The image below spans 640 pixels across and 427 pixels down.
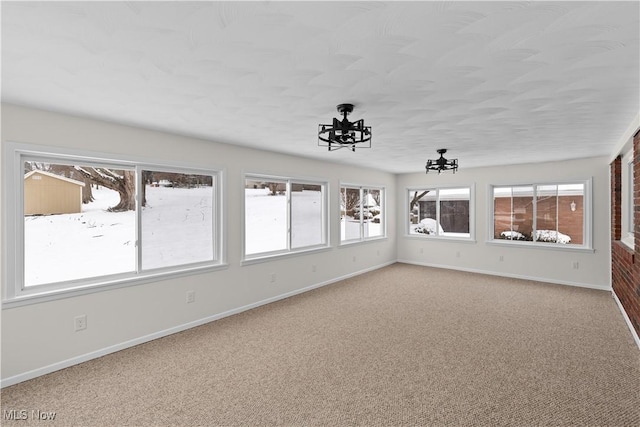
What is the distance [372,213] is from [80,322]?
225 inches

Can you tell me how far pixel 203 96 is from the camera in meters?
2.45

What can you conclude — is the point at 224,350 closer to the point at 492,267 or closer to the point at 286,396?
the point at 286,396

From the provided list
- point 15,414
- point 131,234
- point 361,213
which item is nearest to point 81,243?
point 131,234

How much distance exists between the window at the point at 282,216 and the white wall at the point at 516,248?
2956mm

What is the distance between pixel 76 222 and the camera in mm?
3066

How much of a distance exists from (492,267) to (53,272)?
7.27 m

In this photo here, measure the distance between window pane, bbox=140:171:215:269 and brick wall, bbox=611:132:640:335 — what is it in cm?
482

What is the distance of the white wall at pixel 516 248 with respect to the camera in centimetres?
536

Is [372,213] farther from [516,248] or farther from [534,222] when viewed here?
[534,222]

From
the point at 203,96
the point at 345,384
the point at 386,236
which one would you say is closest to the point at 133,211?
the point at 203,96

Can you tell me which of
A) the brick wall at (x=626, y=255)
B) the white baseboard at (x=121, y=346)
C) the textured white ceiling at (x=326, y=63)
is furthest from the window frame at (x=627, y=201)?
the white baseboard at (x=121, y=346)

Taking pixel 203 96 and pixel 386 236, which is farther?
pixel 386 236

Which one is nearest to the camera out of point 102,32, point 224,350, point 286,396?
point 102,32

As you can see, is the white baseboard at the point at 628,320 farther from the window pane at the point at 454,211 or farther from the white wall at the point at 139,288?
the white wall at the point at 139,288
